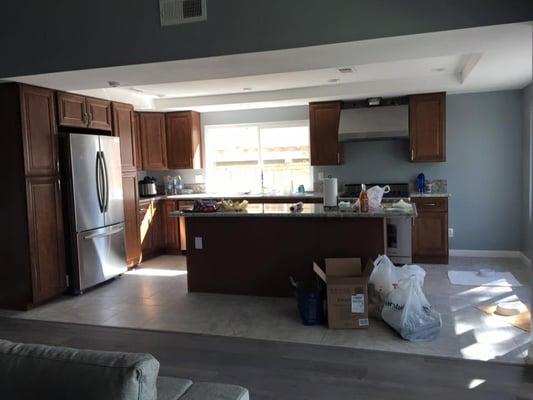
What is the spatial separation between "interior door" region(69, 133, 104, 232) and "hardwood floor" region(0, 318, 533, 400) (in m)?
1.53

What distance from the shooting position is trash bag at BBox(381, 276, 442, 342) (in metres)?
3.43

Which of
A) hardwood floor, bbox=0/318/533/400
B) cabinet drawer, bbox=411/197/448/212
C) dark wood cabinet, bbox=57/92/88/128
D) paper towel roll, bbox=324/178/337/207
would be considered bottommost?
hardwood floor, bbox=0/318/533/400

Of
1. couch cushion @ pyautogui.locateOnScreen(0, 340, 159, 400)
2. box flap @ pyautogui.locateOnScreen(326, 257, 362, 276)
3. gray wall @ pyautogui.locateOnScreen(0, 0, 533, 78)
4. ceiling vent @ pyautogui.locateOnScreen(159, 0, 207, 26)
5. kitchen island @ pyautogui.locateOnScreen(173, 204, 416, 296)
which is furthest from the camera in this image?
kitchen island @ pyautogui.locateOnScreen(173, 204, 416, 296)

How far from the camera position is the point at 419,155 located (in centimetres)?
601

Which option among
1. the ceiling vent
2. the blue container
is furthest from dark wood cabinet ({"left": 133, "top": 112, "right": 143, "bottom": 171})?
the blue container

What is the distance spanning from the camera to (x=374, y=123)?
239 inches

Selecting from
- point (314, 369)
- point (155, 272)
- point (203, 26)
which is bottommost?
point (314, 369)

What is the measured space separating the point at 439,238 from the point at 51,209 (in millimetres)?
4624

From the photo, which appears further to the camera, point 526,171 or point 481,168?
point 481,168

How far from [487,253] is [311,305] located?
11.4 ft

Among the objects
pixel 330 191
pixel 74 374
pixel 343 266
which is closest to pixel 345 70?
pixel 330 191

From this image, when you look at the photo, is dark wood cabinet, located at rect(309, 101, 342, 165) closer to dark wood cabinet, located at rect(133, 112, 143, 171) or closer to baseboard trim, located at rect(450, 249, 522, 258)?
baseboard trim, located at rect(450, 249, 522, 258)

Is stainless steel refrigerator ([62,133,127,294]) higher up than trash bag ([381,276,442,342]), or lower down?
higher up

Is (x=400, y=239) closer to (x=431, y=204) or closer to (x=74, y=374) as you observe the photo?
(x=431, y=204)
